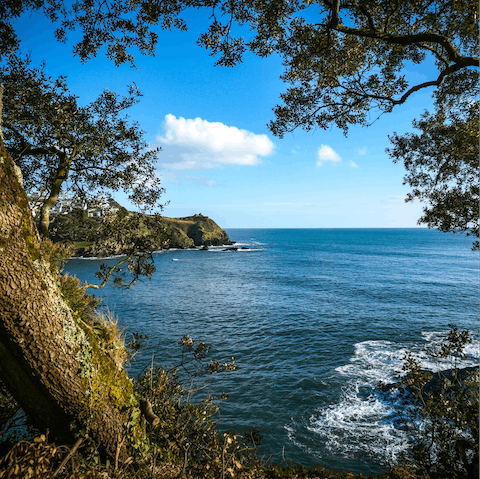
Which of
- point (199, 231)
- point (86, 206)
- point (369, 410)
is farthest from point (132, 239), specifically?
point (199, 231)

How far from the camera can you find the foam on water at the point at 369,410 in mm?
12227

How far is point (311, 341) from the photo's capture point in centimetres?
2281

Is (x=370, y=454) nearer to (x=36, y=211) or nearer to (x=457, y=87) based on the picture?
(x=457, y=87)

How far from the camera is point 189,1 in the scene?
603 centimetres

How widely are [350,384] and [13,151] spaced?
18404 millimetres

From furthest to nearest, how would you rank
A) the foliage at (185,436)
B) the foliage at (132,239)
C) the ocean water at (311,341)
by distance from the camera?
the ocean water at (311,341), the foliage at (132,239), the foliage at (185,436)

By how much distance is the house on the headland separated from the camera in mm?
8391

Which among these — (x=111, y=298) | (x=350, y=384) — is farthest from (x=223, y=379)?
(x=111, y=298)

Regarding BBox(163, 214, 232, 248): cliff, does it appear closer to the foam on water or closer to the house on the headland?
the foam on water

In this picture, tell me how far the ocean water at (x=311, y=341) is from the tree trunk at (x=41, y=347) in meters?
2.46

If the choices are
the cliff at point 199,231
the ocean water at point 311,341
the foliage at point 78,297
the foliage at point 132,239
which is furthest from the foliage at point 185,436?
the cliff at point 199,231

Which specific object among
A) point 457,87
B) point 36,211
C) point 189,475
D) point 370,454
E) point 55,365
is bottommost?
point 370,454

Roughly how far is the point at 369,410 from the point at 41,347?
1574 cm

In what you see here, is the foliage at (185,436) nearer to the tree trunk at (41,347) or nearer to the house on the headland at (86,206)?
the tree trunk at (41,347)
